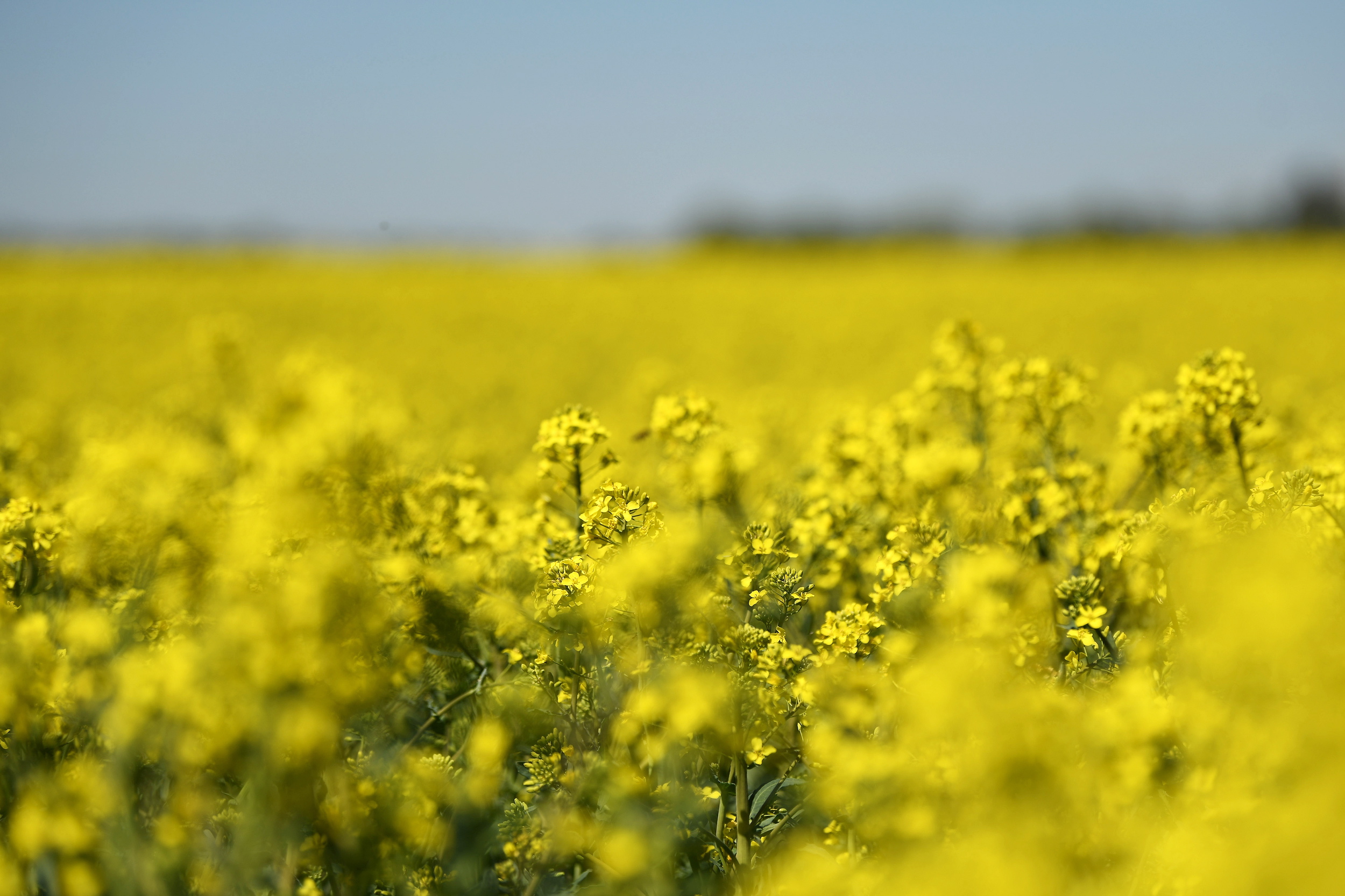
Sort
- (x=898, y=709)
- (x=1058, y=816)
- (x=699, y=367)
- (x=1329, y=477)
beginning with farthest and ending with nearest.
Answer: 1. (x=699, y=367)
2. (x=1329, y=477)
3. (x=898, y=709)
4. (x=1058, y=816)

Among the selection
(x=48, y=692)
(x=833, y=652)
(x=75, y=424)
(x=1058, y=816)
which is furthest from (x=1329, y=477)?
(x=75, y=424)

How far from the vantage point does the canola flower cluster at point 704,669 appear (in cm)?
147

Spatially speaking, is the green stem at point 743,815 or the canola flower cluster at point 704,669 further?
the green stem at point 743,815

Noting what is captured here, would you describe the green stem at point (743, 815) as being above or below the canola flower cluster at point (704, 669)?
below

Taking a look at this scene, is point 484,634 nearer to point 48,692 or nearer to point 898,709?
point 48,692

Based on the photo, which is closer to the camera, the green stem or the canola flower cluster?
the canola flower cluster

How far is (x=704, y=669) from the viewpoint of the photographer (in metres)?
2.20

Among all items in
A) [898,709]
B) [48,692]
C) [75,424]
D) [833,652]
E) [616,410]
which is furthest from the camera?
[616,410]

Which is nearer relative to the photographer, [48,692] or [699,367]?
[48,692]

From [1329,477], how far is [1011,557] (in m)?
0.88

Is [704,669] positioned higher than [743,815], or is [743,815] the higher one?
[704,669]

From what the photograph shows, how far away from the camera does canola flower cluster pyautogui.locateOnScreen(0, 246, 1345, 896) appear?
1471mm

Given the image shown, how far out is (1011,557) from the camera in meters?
2.65

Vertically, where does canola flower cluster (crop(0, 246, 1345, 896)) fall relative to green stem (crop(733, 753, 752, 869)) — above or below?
above
